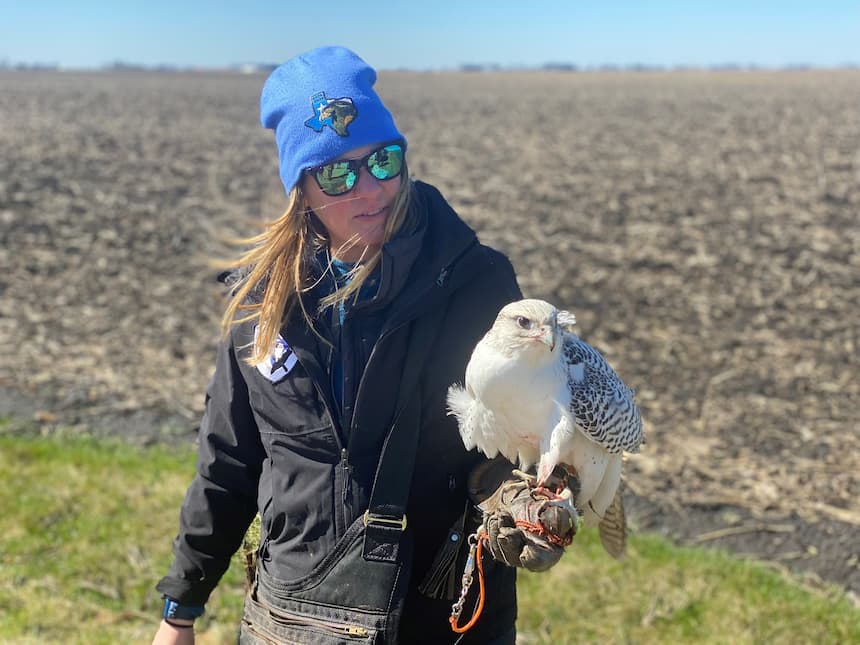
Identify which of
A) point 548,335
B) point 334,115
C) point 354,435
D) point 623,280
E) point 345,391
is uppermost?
point 334,115

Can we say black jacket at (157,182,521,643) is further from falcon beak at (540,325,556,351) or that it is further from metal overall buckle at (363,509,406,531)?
A: falcon beak at (540,325,556,351)

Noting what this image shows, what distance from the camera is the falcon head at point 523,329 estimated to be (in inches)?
121

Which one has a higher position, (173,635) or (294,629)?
(294,629)

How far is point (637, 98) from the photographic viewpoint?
39906 mm

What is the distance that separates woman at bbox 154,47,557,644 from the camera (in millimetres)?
2900

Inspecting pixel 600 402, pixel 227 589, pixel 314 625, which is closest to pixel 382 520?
pixel 314 625

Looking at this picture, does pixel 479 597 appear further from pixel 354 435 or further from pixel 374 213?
pixel 374 213

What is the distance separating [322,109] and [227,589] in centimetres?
366

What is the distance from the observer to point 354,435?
9.54ft

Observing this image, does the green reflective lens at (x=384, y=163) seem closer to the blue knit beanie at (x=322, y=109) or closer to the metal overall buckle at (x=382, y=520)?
the blue knit beanie at (x=322, y=109)

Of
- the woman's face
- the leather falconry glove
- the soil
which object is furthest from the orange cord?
the soil

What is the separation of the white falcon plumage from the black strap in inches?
9.9

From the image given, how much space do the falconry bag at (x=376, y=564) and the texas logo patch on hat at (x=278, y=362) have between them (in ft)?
1.49

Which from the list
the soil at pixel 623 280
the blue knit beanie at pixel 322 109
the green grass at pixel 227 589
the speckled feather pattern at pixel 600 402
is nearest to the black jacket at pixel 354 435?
the blue knit beanie at pixel 322 109
